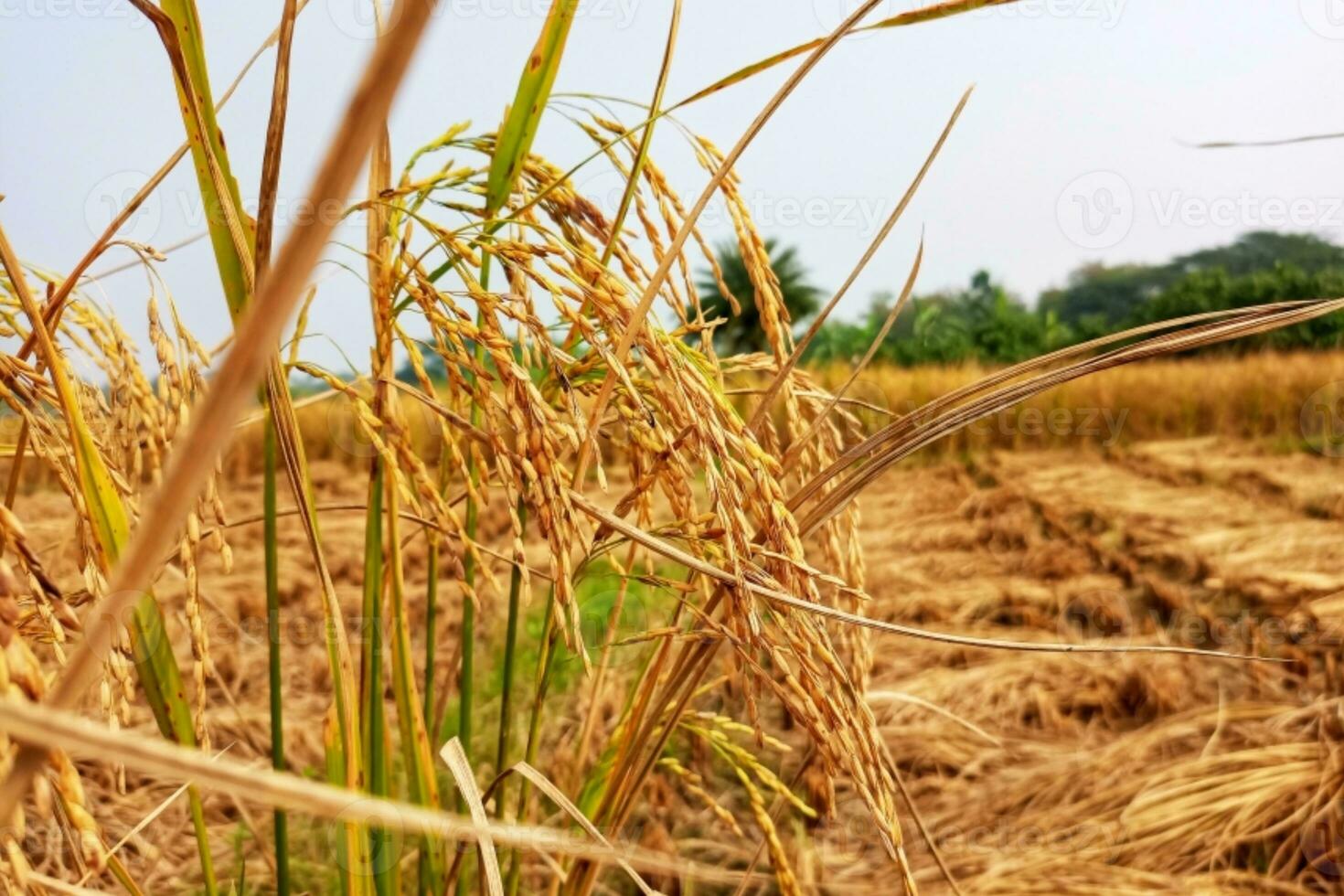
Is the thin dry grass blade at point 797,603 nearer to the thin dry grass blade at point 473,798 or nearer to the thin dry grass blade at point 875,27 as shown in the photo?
the thin dry grass blade at point 473,798

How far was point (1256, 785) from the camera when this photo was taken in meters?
2.27

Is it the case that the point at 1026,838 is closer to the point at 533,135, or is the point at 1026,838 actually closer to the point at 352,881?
the point at 352,881

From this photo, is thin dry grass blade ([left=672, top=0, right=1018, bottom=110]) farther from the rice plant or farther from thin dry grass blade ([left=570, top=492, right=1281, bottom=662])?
thin dry grass blade ([left=570, top=492, right=1281, bottom=662])

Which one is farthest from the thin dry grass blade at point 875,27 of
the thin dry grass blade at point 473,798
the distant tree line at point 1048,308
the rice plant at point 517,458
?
the distant tree line at point 1048,308

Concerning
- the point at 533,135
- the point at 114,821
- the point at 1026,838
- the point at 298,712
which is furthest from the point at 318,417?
the point at 533,135

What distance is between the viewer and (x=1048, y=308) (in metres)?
30.0

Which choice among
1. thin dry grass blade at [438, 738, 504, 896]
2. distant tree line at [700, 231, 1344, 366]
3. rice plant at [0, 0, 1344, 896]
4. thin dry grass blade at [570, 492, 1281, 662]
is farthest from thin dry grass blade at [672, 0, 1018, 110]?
distant tree line at [700, 231, 1344, 366]

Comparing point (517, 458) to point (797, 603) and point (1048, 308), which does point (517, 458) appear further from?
point (1048, 308)

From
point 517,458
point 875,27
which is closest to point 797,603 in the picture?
point 517,458

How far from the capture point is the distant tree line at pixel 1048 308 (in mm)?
21542

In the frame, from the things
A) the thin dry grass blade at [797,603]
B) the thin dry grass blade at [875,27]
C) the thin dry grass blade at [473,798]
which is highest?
the thin dry grass blade at [875,27]

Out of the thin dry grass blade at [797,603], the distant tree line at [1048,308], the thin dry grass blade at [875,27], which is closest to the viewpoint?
the thin dry grass blade at [797,603]

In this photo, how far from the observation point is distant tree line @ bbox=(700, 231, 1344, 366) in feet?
70.7

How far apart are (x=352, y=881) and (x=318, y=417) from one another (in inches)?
402
